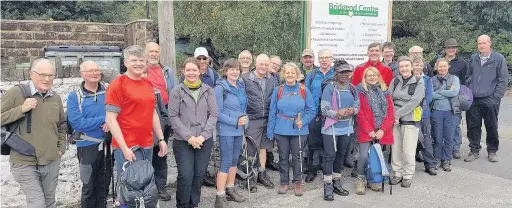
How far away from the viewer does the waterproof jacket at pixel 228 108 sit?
194 inches

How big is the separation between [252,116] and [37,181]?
2.66m

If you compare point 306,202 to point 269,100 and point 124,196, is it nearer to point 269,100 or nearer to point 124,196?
point 269,100

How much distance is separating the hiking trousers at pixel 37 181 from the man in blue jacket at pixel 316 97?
10.7ft

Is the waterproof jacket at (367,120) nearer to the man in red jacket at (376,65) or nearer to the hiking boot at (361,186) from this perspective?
the hiking boot at (361,186)

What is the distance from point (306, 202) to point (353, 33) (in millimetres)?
3542

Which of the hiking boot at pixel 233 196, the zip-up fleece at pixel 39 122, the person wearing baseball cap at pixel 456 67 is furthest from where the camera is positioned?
the person wearing baseball cap at pixel 456 67

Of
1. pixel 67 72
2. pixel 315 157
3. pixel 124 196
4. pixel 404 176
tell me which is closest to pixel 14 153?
pixel 124 196

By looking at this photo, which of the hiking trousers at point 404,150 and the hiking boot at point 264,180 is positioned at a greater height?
the hiking trousers at point 404,150

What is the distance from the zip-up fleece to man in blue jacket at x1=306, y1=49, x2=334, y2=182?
321 centimetres

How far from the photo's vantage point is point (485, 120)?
719cm

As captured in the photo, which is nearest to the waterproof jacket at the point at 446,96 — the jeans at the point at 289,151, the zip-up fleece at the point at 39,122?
the jeans at the point at 289,151

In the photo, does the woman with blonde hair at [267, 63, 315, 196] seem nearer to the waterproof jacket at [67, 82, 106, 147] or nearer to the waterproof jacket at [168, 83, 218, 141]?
the waterproof jacket at [168, 83, 218, 141]

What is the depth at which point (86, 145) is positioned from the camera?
4297mm

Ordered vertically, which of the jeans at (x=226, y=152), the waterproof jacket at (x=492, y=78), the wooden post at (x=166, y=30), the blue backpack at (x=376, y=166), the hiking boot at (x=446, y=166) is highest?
the wooden post at (x=166, y=30)
